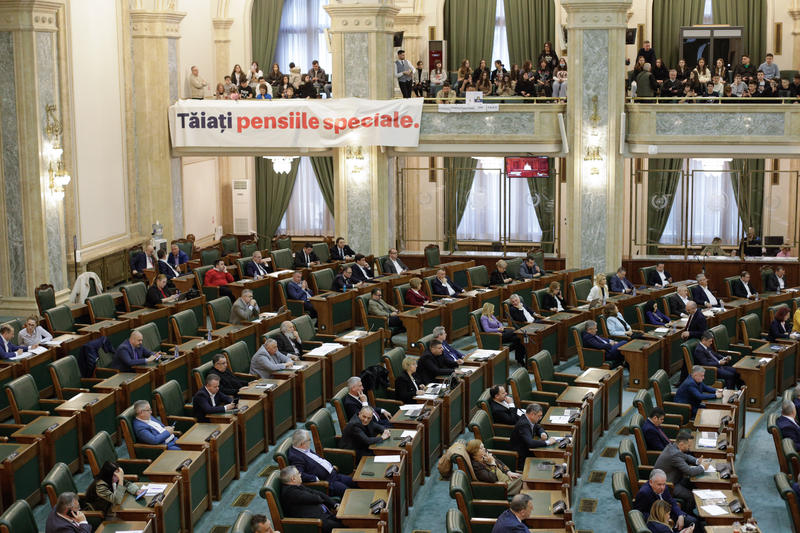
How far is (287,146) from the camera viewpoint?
18.6m

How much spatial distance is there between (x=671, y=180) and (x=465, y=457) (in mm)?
14067

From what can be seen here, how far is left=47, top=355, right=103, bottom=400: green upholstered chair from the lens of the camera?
10406mm

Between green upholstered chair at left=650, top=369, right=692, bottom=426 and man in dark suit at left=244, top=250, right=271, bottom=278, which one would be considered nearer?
green upholstered chair at left=650, top=369, right=692, bottom=426

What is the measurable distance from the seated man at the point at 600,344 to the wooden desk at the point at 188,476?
5.51 metres

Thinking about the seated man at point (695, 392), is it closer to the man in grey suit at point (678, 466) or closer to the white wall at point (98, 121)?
the man in grey suit at point (678, 466)

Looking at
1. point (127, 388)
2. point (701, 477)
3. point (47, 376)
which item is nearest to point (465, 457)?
point (701, 477)

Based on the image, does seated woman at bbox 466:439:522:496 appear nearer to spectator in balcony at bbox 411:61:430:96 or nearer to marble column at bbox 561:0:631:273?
marble column at bbox 561:0:631:273

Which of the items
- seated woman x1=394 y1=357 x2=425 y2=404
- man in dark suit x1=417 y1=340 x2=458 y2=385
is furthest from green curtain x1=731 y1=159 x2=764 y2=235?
seated woman x1=394 y1=357 x2=425 y2=404

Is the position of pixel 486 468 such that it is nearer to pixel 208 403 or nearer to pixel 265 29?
pixel 208 403

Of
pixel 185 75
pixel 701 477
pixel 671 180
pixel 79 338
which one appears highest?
pixel 185 75

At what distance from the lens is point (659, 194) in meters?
21.3

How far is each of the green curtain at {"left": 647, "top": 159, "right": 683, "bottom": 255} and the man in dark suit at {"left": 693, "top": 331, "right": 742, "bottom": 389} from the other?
901 cm

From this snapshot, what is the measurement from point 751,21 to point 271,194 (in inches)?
410

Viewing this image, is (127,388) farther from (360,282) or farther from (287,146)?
(287,146)
